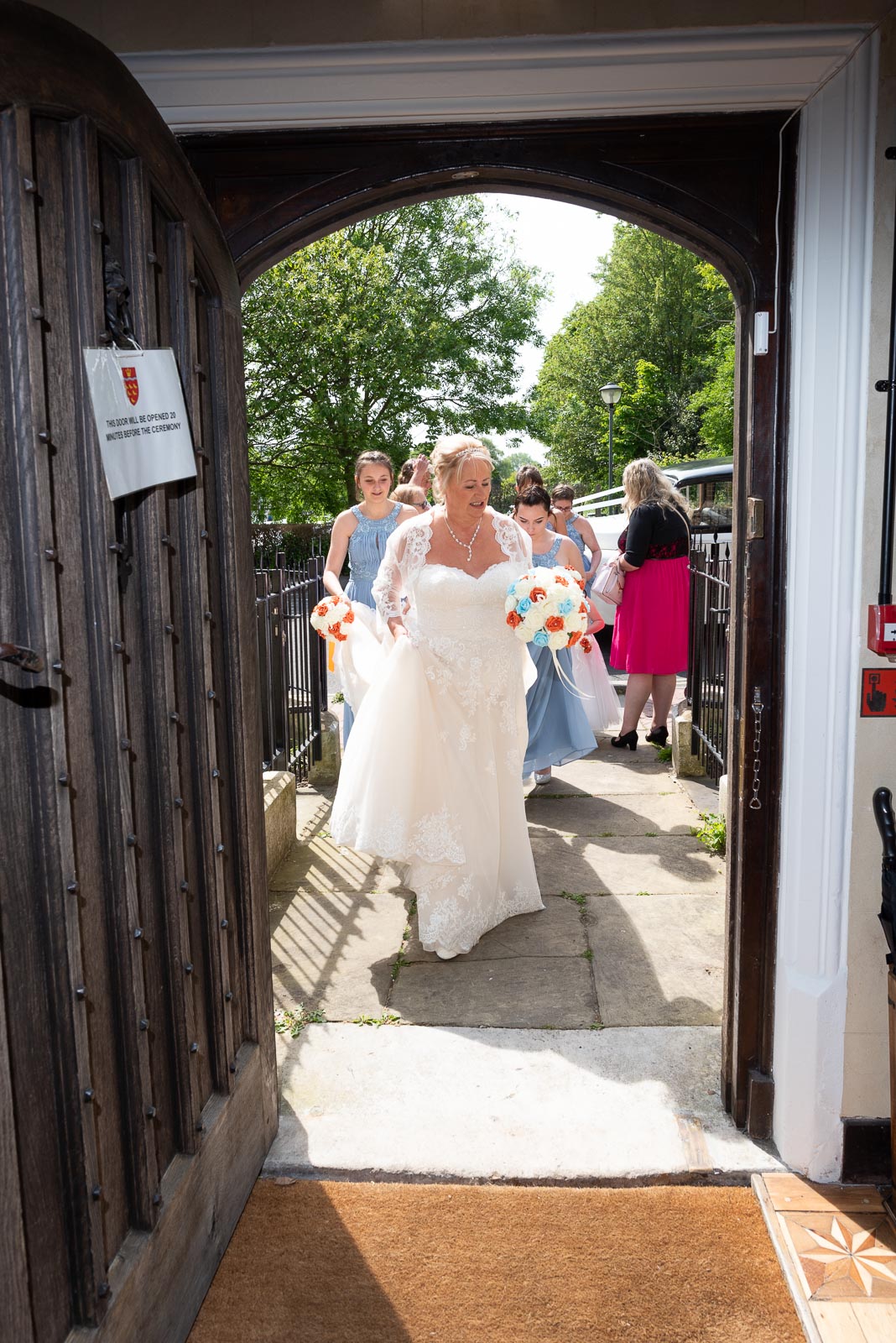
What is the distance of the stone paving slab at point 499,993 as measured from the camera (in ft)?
12.5

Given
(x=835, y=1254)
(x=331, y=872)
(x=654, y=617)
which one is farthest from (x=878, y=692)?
(x=654, y=617)

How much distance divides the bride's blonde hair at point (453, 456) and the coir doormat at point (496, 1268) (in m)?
2.66

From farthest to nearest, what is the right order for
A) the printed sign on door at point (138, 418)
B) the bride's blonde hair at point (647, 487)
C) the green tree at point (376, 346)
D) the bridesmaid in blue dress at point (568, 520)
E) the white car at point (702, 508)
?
the green tree at point (376, 346)
the white car at point (702, 508)
the bridesmaid in blue dress at point (568, 520)
the bride's blonde hair at point (647, 487)
the printed sign on door at point (138, 418)

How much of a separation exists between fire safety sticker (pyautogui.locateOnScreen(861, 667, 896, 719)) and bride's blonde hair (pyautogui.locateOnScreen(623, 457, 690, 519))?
4361 millimetres

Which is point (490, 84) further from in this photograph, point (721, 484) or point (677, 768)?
point (721, 484)

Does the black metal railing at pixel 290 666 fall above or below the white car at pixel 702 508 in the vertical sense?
below

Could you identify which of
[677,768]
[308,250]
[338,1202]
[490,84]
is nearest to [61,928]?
[338,1202]

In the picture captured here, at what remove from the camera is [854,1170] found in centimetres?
285

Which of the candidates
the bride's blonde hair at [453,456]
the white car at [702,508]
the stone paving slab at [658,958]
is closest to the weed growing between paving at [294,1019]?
the stone paving slab at [658,958]

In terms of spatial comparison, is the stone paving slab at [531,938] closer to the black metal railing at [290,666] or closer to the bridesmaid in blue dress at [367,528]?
the black metal railing at [290,666]

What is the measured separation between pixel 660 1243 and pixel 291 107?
3.08 meters

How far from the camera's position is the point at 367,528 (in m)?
6.23

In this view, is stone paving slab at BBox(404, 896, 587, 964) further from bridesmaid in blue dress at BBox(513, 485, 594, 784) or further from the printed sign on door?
the printed sign on door

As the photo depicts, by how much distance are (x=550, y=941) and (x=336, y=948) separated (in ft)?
3.08
